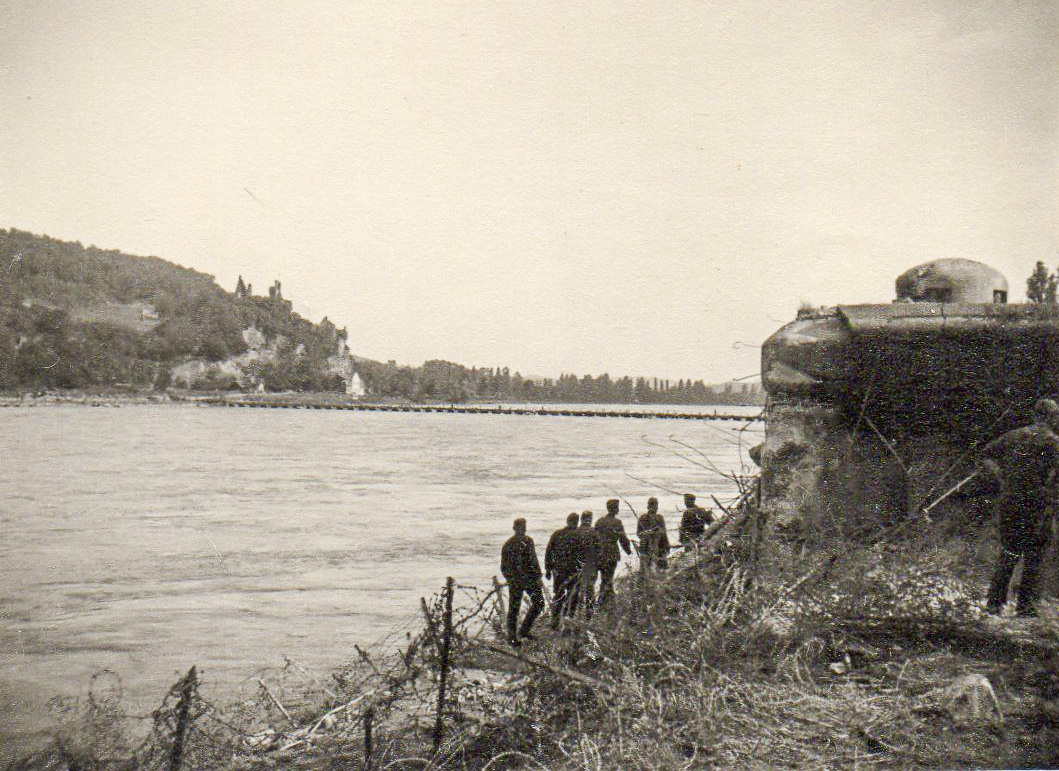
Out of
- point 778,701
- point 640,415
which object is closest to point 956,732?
point 778,701

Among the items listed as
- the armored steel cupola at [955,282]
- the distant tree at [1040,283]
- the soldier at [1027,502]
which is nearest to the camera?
the soldier at [1027,502]

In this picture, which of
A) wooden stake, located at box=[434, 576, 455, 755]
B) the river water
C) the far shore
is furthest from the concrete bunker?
the far shore

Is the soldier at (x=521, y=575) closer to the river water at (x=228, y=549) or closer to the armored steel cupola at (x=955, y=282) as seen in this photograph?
the river water at (x=228, y=549)

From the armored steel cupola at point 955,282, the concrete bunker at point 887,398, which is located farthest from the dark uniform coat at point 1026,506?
the armored steel cupola at point 955,282

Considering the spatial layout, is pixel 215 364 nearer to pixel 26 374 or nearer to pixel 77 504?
pixel 77 504

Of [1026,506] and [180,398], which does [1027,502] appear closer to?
[1026,506]

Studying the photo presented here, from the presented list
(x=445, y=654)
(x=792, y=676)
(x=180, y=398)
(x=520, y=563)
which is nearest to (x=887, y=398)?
(x=792, y=676)
